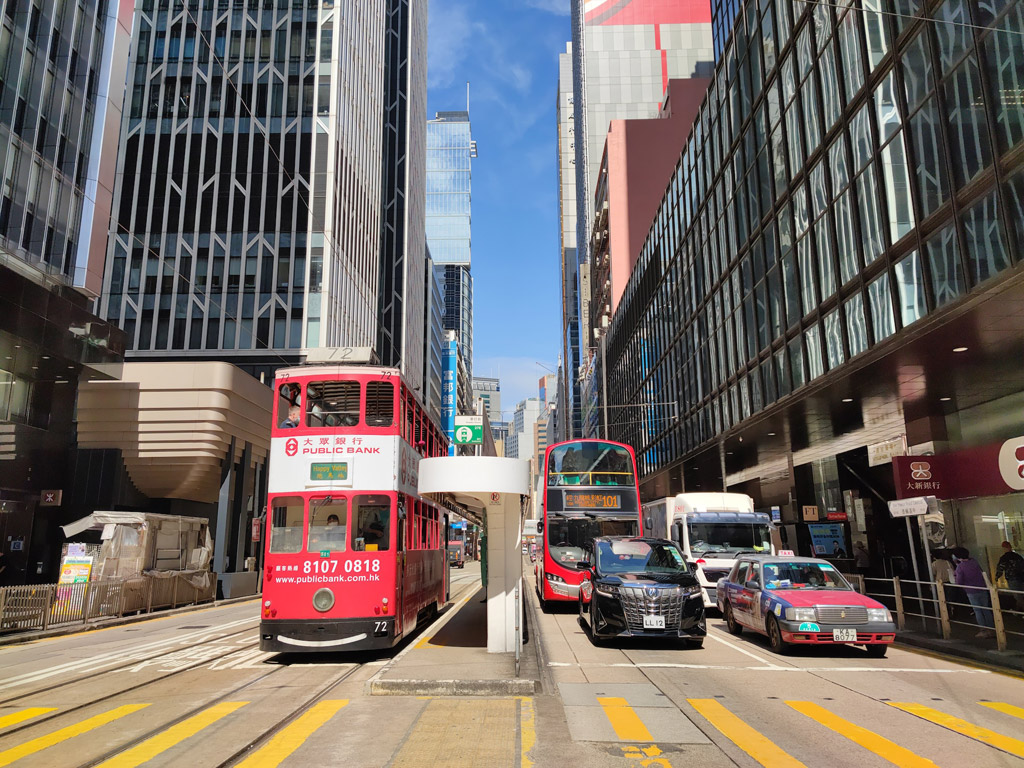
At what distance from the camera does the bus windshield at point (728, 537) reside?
2005 cm

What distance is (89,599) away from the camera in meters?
18.8

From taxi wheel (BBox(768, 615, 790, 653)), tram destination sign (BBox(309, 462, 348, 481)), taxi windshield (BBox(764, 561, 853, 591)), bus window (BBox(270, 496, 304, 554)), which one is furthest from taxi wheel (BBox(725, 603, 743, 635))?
bus window (BBox(270, 496, 304, 554))

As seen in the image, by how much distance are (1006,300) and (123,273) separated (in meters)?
46.6

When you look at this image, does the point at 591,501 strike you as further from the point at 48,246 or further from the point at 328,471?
the point at 48,246

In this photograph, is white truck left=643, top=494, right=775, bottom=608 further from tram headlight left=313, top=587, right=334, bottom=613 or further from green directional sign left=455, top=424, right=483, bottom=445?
green directional sign left=455, top=424, right=483, bottom=445

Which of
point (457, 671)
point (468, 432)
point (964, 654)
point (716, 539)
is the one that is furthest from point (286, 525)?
point (468, 432)

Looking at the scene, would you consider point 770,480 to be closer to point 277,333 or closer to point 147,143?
point 277,333

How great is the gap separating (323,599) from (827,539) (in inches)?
688

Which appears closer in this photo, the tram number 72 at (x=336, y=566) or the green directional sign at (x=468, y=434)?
the tram number 72 at (x=336, y=566)

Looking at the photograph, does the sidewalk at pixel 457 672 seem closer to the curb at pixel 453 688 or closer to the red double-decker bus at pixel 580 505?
the curb at pixel 453 688

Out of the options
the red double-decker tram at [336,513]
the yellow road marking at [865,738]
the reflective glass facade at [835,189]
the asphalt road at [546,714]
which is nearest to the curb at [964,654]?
the asphalt road at [546,714]

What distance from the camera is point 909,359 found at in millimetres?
15508

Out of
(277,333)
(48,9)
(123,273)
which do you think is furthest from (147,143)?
(48,9)

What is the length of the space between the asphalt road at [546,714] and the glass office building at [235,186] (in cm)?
3520
